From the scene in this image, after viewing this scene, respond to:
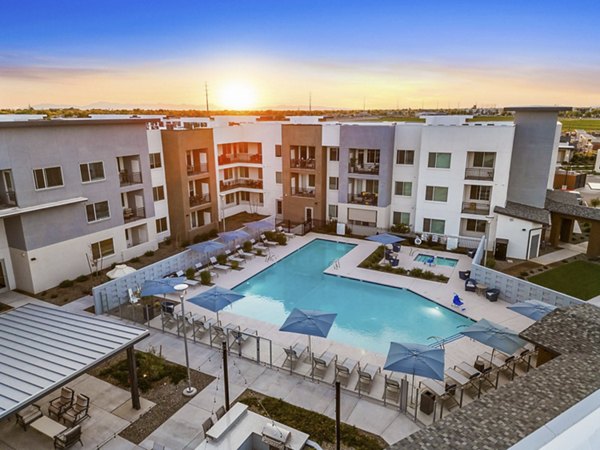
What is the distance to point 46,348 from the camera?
12648mm

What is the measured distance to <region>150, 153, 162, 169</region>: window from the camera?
103ft

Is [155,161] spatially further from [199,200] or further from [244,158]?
[244,158]

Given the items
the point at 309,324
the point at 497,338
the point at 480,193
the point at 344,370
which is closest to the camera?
the point at 497,338

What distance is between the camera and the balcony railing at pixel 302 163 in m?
36.9

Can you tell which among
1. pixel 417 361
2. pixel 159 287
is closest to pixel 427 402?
pixel 417 361

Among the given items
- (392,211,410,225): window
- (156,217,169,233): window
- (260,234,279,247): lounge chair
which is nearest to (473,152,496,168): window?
(392,211,410,225): window

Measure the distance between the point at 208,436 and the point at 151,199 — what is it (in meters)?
22.7

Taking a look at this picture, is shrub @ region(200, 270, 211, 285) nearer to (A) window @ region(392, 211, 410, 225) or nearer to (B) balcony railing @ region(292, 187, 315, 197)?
(B) balcony railing @ region(292, 187, 315, 197)

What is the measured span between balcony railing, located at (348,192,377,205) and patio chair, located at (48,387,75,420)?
87.8 feet

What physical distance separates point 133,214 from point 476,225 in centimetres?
2744

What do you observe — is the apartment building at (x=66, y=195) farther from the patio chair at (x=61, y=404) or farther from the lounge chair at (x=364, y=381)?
the lounge chair at (x=364, y=381)

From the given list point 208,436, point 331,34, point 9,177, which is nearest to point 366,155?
point 331,34

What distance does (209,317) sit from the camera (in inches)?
827

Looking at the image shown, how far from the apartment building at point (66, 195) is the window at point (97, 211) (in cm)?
6
